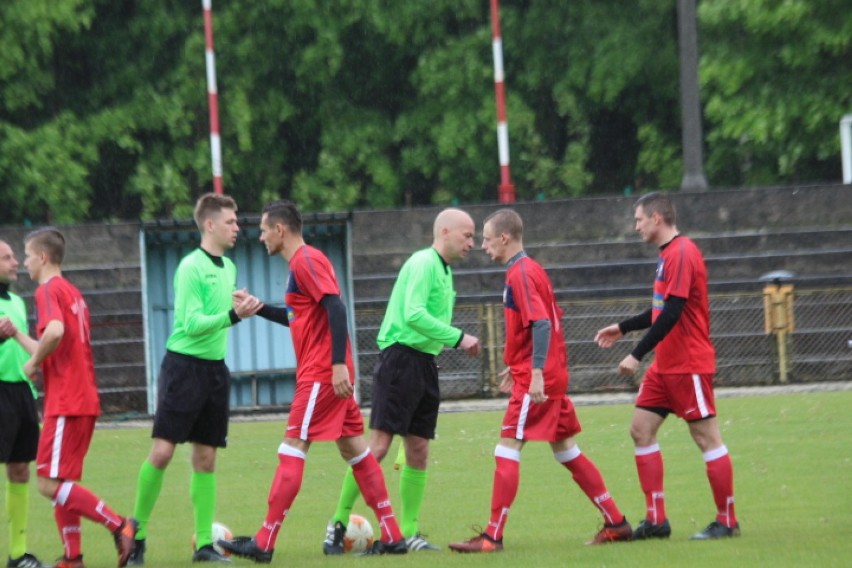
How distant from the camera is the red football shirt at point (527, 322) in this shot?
9.05 metres

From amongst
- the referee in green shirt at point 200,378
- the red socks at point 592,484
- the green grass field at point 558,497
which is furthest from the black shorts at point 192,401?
the red socks at point 592,484

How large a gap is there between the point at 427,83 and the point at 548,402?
82.5 feet

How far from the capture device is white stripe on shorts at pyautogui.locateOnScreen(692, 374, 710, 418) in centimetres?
916

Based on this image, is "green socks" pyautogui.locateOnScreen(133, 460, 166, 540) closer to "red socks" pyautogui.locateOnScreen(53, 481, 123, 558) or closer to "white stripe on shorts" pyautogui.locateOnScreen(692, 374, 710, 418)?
"red socks" pyautogui.locateOnScreen(53, 481, 123, 558)

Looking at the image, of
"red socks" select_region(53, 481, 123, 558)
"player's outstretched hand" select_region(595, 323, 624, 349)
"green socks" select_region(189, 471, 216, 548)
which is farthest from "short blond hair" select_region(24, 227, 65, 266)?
"player's outstretched hand" select_region(595, 323, 624, 349)

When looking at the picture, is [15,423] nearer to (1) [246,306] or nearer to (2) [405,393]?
(1) [246,306]

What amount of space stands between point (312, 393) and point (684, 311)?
2294 millimetres

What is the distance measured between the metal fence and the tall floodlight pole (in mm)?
3169

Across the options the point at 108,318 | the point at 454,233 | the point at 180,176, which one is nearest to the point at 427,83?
the point at 180,176

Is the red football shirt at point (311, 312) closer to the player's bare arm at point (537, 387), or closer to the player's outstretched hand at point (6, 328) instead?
the player's bare arm at point (537, 387)

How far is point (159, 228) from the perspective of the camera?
22547 mm

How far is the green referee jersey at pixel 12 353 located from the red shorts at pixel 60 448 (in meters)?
A: 0.76

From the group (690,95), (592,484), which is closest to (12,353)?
(592,484)

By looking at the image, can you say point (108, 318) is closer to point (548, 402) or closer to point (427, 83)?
point (427, 83)
